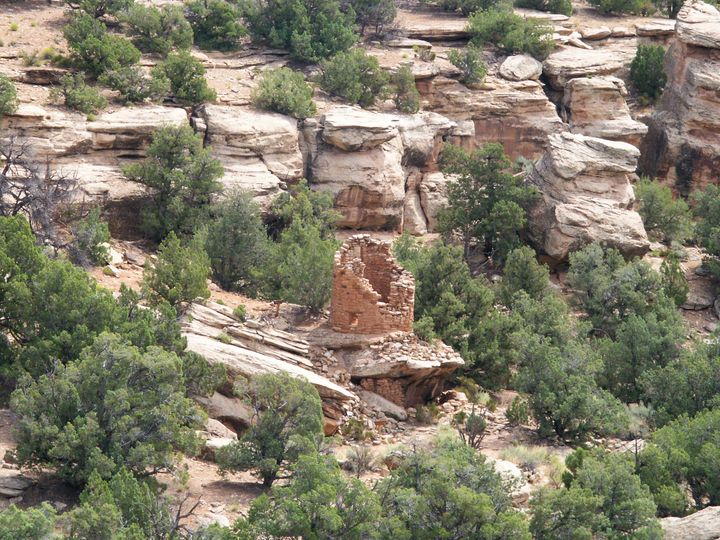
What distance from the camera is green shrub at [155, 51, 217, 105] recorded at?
6041 centimetres

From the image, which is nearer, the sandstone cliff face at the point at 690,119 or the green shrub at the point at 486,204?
the green shrub at the point at 486,204

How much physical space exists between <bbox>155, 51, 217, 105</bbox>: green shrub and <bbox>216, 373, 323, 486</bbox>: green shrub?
2255 cm

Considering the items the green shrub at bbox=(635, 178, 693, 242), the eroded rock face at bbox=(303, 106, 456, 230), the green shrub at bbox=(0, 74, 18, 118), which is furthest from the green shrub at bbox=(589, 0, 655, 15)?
the green shrub at bbox=(0, 74, 18, 118)

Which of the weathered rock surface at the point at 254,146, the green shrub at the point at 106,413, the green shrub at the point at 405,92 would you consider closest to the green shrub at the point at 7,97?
the weathered rock surface at the point at 254,146

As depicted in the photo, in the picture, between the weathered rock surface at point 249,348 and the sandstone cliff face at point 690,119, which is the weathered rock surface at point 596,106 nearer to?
the sandstone cliff face at point 690,119

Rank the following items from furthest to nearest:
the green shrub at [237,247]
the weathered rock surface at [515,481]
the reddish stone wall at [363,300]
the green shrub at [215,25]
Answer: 1. the green shrub at [215,25]
2. the green shrub at [237,247]
3. the reddish stone wall at [363,300]
4. the weathered rock surface at [515,481]

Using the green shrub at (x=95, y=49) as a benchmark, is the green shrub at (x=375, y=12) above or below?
below

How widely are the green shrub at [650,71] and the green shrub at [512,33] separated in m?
3.70

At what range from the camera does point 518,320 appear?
49.0 metres

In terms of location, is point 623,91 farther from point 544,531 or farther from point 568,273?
point 544,531

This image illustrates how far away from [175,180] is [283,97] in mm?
7835

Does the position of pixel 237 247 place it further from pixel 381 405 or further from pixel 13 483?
pixel 13 483

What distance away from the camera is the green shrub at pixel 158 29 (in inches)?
2544

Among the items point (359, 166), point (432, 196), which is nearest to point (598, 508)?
point (359, 166)
